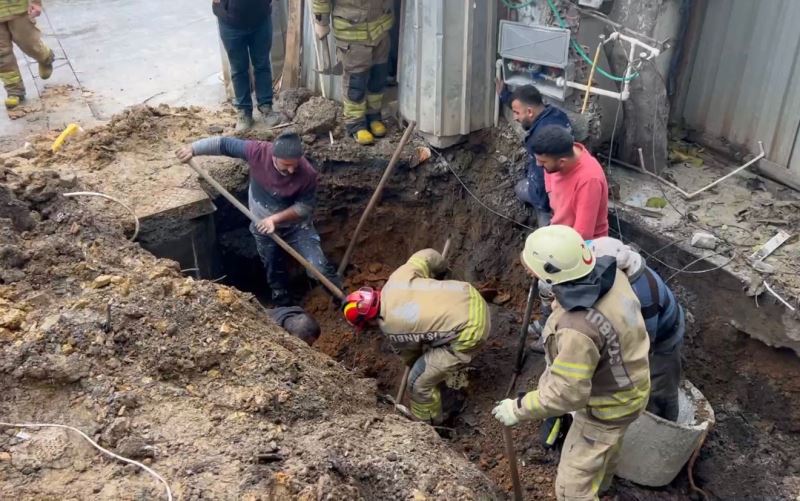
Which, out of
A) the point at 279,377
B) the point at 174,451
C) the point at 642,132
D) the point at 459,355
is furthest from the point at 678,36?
the point at 174,451

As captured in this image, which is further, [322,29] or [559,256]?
[322,29]

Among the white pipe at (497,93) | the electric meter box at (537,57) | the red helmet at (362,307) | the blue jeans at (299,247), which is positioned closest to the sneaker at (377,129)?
the white pipe at (497,93)

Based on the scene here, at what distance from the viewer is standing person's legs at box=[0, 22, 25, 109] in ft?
21.4

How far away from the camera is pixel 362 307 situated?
4.39 meters

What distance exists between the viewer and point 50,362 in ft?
10.7

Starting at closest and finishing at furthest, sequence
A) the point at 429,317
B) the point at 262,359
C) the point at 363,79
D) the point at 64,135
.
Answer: the point at 262,359 → the point at 429,317 → the point at 64,135 → the point at 363,79

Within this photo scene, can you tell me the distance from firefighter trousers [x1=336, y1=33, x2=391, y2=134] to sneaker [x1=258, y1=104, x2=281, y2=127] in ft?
2.14

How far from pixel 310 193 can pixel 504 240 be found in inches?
63.4

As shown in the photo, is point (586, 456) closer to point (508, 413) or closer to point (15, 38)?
point (508, 413)

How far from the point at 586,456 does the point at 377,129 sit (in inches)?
138

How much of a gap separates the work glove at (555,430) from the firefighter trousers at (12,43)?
572cm

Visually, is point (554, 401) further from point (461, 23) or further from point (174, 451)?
point (461, 23)

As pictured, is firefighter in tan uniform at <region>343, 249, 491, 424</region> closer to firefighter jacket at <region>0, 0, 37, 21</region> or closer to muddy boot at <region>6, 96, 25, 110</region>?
muddy boot at <region>6, 96, 25, 110</region>

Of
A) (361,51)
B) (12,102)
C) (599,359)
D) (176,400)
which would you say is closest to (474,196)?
(361,51)
